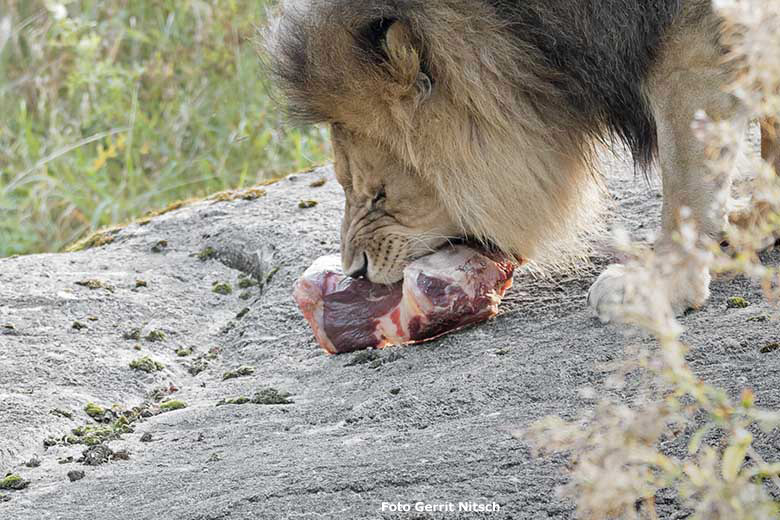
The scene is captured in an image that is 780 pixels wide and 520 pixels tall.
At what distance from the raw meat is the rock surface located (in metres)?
0.07

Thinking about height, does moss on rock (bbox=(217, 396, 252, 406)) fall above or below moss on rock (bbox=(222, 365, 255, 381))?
above

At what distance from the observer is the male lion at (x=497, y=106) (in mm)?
3301

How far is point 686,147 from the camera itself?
3320 millimetres

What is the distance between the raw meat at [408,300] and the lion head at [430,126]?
6cm

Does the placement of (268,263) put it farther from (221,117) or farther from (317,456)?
(221,117)

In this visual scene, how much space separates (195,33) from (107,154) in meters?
1.83

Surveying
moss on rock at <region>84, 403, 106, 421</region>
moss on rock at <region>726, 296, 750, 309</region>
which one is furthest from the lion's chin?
moss on rock at <region>84, 403, 106, 421</region>

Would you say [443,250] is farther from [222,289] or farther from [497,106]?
[222,289]

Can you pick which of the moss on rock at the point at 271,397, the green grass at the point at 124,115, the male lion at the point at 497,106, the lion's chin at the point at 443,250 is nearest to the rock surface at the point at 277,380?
the moss on rock at the point at 271,397

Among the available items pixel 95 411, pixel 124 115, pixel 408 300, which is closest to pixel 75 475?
pixel 95 411

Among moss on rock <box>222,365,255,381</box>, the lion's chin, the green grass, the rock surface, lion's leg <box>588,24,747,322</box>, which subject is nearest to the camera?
the rock surface

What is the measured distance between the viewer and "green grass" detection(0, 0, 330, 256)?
732 centimetres

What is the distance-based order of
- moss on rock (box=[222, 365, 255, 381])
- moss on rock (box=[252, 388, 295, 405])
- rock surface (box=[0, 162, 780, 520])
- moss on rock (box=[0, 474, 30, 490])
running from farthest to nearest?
moss on rock (box=[222, 365, 255, 381]), moss on rock (box=[252, 388, 295, 405]), moss on rock (box=[0, 474, 30, 490]), rock surface (box=[0, 162, 780, 520])

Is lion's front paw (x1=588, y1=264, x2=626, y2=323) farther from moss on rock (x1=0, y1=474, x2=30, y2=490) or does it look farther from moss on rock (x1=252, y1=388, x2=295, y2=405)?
moss on rock (x1=0, y1=474, x2=30, y2=490)
